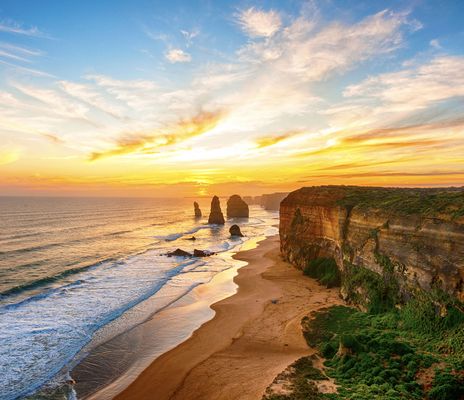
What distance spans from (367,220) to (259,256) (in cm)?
2583

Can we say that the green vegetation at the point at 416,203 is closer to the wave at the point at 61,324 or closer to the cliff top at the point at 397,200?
the cliff top at the point at 397,200

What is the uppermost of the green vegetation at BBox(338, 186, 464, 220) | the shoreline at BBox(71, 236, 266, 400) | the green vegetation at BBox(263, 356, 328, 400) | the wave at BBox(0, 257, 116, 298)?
the green vegetation at BBox(338, 186, 464, 220)

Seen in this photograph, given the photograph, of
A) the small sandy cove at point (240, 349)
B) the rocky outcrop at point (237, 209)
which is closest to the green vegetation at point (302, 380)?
the small sandy cove at point (240, 349)

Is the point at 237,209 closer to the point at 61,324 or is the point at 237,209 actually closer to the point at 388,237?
the point at 61,324

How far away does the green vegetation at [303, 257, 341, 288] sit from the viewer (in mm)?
29312

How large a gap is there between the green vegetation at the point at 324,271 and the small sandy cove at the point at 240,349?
1.10 meters

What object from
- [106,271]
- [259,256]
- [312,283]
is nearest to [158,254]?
[106,271]

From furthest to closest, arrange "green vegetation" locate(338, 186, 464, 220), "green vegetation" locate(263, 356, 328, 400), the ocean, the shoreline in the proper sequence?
"green vegetation" locate(338, 186, 464, 220) → the ocean → the shoreline → "green vegetation" locate(263, 356, 328, 400)

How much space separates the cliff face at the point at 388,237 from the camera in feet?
53.2

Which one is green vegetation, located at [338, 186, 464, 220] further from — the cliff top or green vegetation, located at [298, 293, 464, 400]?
green vegetation, located at [298, 293, 464, 400]

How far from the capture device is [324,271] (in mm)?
31734

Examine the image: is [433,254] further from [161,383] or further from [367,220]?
[161,383]

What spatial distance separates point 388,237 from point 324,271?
38.2 feet

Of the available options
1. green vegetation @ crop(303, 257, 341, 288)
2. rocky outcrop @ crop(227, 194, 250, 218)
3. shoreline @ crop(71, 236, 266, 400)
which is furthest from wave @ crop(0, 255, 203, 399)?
rocky outcrop @ crop(227, 194, 250, 218)
